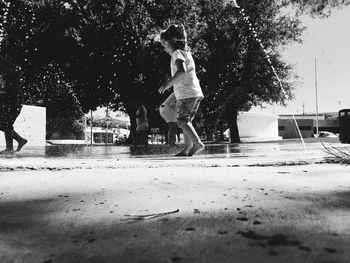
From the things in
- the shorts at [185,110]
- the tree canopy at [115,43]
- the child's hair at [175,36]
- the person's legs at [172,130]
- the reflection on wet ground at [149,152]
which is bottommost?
the reflection on wet ground at [149,152]

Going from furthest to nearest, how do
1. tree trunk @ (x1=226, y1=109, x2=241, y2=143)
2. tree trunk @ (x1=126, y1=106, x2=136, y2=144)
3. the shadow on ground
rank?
tree trunk @ (x1=226, y1=109, x2=241, y2=143), tree trunk @ (x1=126, y1=106, x2=136, y2=144), the shadow on ground

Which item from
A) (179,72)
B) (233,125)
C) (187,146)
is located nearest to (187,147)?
(187,146)

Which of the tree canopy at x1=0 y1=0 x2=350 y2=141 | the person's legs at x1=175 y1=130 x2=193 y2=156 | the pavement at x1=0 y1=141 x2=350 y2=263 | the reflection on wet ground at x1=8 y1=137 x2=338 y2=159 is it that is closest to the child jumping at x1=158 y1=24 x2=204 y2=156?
the person's legs at x1=175 y1=130 x2=193 y2=156

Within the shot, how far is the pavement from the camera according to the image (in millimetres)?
1145

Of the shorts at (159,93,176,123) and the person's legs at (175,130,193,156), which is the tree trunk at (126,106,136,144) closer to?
the shorts at (159,93,176,123)

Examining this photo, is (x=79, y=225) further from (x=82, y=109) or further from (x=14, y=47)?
(x=82, y=109)

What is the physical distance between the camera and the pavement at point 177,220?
3.76 feet

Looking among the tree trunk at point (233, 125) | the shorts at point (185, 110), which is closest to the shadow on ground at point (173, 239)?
the shorts at point (185, 110)

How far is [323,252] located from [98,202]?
118cm

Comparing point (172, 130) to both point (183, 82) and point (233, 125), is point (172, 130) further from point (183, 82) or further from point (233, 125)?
point (233, 125)

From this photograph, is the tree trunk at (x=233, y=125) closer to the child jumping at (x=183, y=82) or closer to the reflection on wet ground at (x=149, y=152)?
the reflection on wet ground at (x=149, y=152)

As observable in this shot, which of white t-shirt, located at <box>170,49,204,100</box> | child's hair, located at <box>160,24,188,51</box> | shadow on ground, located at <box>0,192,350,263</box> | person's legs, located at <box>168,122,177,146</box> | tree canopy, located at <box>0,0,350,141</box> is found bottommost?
shadow on ground, located at <box>0,192,350,263</box>

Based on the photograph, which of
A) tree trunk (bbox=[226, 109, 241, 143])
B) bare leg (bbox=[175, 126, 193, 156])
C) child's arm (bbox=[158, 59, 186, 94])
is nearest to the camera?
child's arm (bbox=[158, 59, 186, 94])

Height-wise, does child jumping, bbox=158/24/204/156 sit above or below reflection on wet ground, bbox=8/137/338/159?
above
